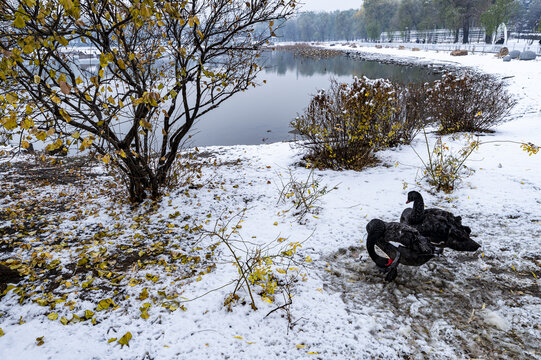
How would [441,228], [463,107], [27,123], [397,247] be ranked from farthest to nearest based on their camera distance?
[463,107], [441,228], [397,247], [27,123]

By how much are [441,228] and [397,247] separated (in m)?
0.61

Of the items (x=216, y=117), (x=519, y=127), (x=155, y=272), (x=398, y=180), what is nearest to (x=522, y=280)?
(x=398, y=180)

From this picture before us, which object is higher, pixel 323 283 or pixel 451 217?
pixel 451 217

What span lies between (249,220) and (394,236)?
88.9 inches

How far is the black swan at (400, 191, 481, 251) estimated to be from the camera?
3.12m

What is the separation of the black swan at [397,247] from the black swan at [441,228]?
0.90 feet

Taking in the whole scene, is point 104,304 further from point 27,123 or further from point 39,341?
point 27,123

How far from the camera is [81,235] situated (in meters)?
4.02

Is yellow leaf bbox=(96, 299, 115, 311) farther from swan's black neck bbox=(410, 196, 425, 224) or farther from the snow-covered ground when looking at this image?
swan's black neck bbox=(410, 196, 425, 224)

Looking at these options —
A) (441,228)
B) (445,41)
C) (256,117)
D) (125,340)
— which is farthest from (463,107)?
(445,41)

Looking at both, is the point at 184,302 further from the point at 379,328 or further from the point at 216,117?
the point at 216,117

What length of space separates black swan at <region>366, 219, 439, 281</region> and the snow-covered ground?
0.22 meters

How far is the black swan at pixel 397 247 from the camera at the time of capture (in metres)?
2.90

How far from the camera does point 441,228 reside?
3.18m
